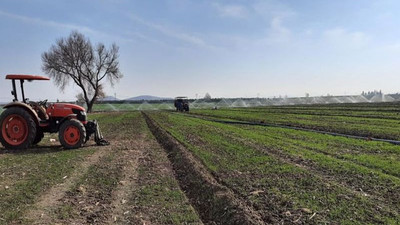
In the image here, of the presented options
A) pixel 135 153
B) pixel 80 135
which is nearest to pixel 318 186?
pixel 135 153

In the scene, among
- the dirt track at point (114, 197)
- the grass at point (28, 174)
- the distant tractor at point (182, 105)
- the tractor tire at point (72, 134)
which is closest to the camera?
the dirt track at point (114, 197)

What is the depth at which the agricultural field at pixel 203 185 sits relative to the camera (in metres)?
5.59

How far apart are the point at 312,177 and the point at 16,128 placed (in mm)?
10483

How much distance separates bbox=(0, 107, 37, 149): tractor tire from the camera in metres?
12.1

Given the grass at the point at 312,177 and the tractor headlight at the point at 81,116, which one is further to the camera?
the tractor headlight at the point at 81,116

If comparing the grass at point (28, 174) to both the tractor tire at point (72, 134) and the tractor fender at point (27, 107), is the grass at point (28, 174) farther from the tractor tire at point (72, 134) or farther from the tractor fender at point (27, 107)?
the tractor fender at point (27, 107)

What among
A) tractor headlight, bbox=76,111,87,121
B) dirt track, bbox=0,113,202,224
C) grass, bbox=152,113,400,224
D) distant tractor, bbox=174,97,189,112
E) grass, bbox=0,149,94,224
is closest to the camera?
dirt track, bbox=0,113,202,224

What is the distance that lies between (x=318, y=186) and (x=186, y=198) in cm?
277

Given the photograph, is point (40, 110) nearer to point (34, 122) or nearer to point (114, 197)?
point (34, 122)

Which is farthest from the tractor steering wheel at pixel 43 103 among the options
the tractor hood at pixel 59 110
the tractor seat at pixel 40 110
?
the tractor hood at pixel 59 110

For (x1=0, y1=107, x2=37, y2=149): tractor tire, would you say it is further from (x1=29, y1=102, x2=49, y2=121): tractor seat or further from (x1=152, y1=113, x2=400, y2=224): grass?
(x1=152, y1=113, x2=400, y2=224): grass


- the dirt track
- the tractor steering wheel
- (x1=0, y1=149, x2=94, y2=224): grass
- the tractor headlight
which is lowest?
the dirt track

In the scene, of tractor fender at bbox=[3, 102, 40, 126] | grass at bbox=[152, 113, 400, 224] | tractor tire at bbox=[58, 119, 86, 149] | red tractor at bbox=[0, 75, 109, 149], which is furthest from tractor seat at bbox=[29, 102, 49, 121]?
grass at bbox=[152, 113, 400, 224]

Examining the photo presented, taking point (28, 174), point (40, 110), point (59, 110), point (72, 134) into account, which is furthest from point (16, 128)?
point (28, 174)
